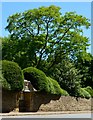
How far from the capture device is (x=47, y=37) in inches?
2163

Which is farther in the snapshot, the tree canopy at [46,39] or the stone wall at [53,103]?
the tree canopy at [46,39]

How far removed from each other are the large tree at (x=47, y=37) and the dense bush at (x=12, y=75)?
21745 mm

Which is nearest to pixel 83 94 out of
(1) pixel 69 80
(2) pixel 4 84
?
(1) pixel 69 80

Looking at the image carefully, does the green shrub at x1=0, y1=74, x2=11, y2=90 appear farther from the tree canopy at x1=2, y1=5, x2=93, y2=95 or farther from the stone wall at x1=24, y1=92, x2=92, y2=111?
the tree canopy at x1=2, y1=5, x2=93, y2=95

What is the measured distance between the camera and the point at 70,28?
55.3m

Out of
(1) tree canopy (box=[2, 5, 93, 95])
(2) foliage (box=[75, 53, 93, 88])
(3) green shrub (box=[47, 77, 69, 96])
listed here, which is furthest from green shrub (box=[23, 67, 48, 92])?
(2) foliage (box=[75, 53, 93, 88])

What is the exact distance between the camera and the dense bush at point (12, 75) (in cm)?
3105

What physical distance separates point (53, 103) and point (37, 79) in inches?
208

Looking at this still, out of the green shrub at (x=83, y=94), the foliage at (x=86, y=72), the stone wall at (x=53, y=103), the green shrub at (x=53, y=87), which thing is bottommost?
the stone wall at (x=53, y=103)

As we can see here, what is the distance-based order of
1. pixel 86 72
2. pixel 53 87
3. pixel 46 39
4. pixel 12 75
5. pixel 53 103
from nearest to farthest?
pixel 12 75
pixel 53 87
pixel 53 103
pixel 46 39
pixel 86 72

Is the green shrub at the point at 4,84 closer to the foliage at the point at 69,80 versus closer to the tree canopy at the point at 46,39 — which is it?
the foliage at the point at 69,80

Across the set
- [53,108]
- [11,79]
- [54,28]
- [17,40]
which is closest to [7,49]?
[17,40]

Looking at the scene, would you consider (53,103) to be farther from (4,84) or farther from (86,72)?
(86,72)

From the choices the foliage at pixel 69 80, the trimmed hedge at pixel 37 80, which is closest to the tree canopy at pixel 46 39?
the foliage at pixel 69 80
